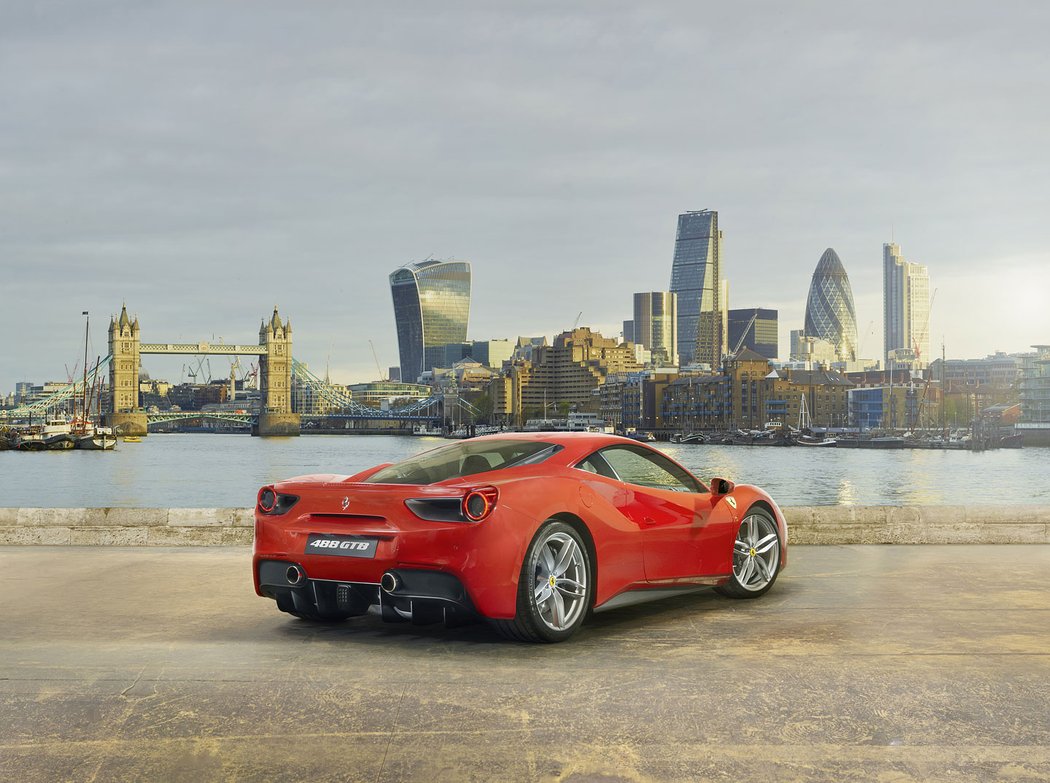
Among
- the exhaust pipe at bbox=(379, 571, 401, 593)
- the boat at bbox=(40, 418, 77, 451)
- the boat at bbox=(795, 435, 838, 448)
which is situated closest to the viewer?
the exhaust pipe at bbox=(379, 571, 401, 593)

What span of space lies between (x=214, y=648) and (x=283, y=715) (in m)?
1.59

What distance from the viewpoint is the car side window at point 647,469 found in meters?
6.72

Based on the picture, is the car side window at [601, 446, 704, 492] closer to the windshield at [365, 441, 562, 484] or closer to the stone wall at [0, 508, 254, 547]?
the windshield at [365, 441, 562, 484]

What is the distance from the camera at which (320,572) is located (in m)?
6.09

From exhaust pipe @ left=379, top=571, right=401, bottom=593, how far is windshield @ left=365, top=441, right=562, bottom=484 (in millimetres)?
684

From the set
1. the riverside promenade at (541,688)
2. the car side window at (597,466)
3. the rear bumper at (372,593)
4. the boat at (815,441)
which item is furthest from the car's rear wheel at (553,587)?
the boat at (815,441)

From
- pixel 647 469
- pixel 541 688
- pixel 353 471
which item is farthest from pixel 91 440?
pixel 541 688

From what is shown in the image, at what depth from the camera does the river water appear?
229 feet

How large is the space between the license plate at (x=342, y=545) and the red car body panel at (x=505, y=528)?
0.03 meters

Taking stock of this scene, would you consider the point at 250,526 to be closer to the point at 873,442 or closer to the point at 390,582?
the point at 390,582

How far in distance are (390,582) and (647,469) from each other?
1941mm

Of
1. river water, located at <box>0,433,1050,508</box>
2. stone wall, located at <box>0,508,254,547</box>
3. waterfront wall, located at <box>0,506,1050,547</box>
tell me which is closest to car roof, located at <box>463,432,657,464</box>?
waterfront wall, located at <box>0,506,1050,547</box>

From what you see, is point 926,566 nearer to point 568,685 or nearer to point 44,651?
point 568,685

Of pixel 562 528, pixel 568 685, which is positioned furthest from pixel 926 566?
pixel 568 685
